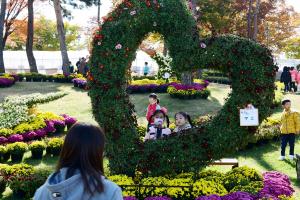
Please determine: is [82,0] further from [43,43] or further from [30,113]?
[43,43]

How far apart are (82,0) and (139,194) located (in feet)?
85.1

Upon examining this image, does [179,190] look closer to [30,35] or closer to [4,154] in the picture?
[4,154]

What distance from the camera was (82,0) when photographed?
3141 centimetres

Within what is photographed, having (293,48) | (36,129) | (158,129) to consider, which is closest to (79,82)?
(36,129)

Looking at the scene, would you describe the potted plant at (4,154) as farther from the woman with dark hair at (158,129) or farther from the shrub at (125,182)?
the shrub at (125,182)

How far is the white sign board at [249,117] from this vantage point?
7786mm

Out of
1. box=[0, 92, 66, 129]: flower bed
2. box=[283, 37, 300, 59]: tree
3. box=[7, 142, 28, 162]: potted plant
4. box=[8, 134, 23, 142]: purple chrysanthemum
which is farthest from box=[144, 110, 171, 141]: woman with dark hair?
box=[283, 37, 300, 59]: tree

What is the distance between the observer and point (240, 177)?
7965 millimetres

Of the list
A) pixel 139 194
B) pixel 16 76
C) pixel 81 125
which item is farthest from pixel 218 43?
pixel 16 76

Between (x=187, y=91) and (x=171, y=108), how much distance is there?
2.03m

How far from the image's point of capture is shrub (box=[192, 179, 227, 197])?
7.36 meters

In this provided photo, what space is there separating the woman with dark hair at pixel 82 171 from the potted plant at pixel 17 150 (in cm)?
848

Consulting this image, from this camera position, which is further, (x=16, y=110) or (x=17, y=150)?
(x=16, y=110)

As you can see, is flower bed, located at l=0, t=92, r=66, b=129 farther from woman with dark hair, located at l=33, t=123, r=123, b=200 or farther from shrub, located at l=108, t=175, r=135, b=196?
woman with dark hair, located at l=33, t=123, r=123, b=200
